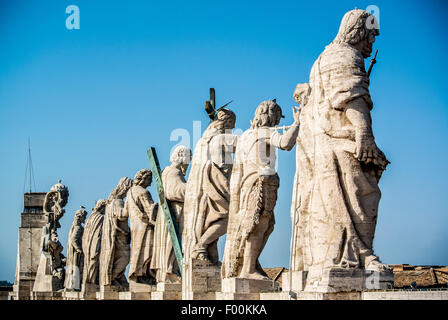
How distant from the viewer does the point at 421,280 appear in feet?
45.5

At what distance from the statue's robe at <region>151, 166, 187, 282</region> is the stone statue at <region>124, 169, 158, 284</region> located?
123 cm

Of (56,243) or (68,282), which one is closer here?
(68,282)

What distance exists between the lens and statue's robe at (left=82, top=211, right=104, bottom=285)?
2439cm

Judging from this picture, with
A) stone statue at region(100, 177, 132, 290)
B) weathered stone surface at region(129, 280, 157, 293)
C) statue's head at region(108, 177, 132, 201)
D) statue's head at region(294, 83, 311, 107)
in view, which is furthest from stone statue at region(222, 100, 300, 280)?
statue's head at region(108, 177, 132, 201)

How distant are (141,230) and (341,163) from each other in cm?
928

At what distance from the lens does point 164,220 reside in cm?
1848

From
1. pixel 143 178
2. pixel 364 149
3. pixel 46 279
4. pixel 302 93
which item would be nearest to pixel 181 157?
pixel 143 178

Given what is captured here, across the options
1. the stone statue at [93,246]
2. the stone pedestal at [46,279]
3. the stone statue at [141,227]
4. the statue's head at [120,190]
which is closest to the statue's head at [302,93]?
the stone statue at [141,227]

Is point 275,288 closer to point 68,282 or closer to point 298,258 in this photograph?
point 298,258

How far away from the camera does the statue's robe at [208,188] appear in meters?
16.4

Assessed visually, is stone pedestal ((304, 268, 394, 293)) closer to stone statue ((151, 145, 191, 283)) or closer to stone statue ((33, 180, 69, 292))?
stone statue ((151, 145, 191, 283))

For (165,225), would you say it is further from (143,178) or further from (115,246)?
(115,246)
